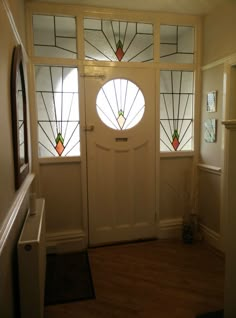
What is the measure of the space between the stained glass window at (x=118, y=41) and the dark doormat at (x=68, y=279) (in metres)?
2.09

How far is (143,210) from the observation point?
307 cm

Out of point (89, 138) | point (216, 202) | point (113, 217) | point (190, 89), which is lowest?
point (113, 217)

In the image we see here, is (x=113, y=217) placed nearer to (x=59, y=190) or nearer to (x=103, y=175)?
(x=103, y=175)

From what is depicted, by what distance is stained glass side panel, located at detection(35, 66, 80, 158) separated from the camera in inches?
105

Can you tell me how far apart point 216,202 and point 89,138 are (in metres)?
1.53

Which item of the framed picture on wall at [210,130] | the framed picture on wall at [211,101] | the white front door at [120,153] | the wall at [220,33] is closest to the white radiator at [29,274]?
the white front door at [120,153]

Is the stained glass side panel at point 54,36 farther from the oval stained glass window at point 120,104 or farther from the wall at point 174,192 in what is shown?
the wall at point 174,192

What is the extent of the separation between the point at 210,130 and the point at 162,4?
1.38m

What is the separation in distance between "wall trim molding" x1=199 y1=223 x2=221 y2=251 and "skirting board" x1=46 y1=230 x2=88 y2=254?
137 centimetres

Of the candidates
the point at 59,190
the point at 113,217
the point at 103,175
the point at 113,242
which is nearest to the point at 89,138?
the point at 103,175

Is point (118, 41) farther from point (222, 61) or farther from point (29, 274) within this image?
point (29, 274)

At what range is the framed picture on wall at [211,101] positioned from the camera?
277 cm

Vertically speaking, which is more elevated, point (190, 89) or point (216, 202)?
point (190, 89)

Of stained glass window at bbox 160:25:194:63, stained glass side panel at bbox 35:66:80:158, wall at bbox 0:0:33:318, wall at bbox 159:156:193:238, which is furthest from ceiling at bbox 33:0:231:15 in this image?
wall at bbox 159:156:193:238
